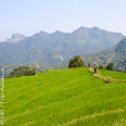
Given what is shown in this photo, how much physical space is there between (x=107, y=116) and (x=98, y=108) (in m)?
4.48

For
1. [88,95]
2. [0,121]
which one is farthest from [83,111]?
[88,95]

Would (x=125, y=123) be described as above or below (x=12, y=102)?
above

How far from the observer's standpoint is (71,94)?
37.7m

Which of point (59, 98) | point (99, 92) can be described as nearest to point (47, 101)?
point (59, 98)

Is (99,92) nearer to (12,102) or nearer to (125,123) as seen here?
(12,102)

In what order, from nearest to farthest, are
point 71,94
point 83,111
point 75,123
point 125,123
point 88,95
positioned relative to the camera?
point 125,123 < point 75,123 < point 83,111 < point 88,95 < point 71,94

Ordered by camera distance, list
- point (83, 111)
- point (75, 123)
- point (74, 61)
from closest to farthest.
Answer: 1. point (75, 123)
2. point (83, 111)
3. point (74, 61)

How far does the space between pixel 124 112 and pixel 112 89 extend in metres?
21.4

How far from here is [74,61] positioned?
490 feet

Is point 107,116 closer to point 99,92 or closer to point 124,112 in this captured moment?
point 124,112

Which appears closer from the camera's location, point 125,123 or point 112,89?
point 125,123

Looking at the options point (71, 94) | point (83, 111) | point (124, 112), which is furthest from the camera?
point (71, 94)

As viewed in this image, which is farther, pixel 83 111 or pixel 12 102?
pixel 12 102

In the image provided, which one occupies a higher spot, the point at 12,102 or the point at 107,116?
the point at 107,116
